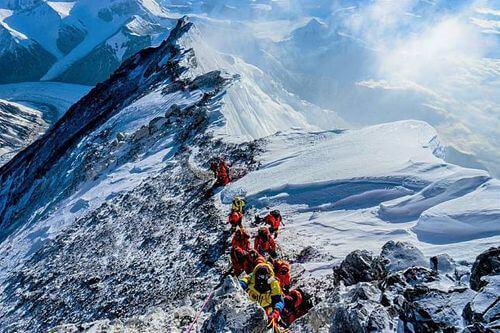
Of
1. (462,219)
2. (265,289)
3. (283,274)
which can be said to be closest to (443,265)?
(265,289)

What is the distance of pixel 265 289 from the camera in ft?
40.2

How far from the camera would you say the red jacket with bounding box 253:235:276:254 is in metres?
16.7

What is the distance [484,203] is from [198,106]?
30.5 meters

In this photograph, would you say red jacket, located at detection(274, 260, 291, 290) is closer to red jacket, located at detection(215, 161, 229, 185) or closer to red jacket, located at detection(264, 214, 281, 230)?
red jacket, located at detection(264, 214, 281, 230)

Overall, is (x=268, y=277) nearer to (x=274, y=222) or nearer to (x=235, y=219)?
(x=274, y=222)

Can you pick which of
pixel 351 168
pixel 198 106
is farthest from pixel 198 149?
pixel 351 168

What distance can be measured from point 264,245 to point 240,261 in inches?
64.0

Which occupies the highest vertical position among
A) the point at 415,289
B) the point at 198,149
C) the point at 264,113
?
the point at 415,289

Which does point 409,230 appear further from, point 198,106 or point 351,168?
point 198,106

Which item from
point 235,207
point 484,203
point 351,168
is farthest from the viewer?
point 351,168

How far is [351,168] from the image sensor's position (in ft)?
78.1

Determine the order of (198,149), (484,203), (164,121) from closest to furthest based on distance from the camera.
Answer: (484,203) → (198,149) → (164,121)

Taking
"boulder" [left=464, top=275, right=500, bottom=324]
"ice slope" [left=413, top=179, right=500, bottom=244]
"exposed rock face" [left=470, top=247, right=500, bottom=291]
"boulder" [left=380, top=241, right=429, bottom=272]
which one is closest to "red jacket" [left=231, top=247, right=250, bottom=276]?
"boulder" [left=380, top=241, right=429, bottom=272]

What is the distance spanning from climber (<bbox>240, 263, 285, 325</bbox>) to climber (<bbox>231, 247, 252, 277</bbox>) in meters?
2.53
